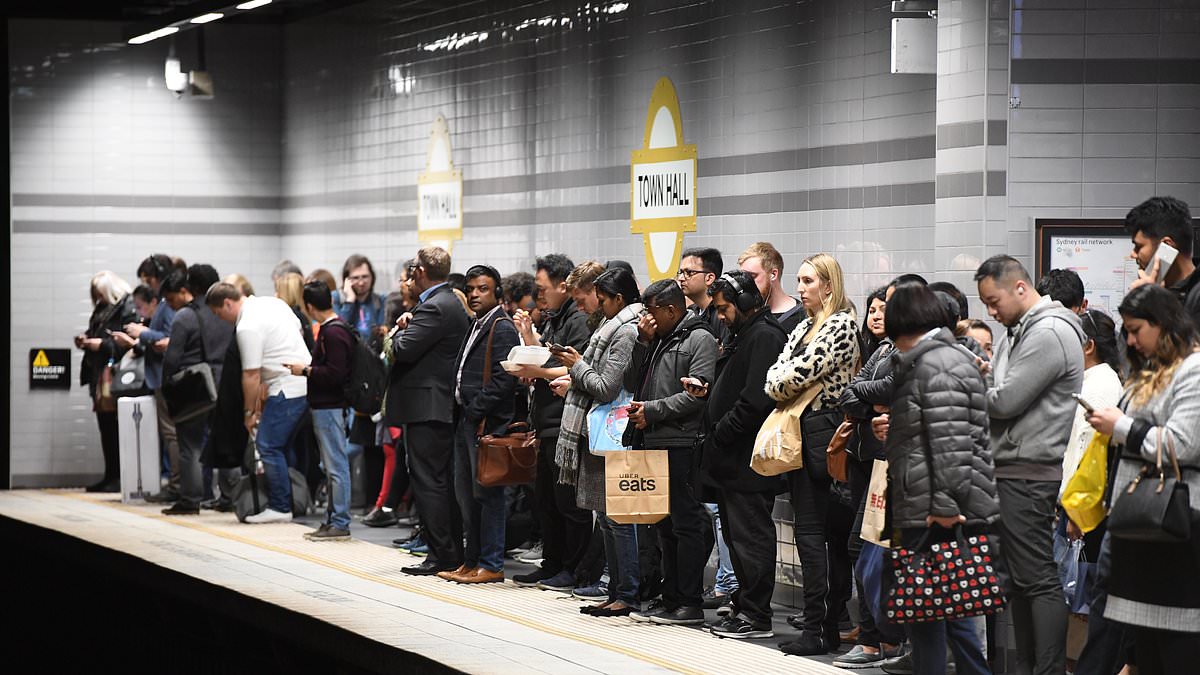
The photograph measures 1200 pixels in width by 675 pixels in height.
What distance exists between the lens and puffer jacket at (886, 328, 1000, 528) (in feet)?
18.2

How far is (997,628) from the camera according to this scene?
6938 millimetres

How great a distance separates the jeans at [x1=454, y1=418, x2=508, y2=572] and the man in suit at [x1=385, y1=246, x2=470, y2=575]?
0.69 feet

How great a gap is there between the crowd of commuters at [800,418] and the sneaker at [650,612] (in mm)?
25

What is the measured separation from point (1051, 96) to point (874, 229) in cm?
130

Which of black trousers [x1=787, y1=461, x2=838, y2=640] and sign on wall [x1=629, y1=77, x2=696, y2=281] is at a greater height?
sign on wall [x1=629, y1=77, x2=696, y2=281]

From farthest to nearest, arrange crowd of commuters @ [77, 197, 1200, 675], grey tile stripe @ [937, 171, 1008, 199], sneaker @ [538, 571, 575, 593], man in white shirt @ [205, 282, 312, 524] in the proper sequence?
man in white shirt @ [205, 282, 312, 524] < sneaker @ [538, 571, 575, 593] < grey tile stripe @ [937, 171, 1008, 199] < crowd of commuters @ [77, 197, 1200, 675]

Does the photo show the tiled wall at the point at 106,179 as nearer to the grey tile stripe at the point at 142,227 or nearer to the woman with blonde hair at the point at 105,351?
the grey tile stripe at the point at 142,227

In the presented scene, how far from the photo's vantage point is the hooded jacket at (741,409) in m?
7.15

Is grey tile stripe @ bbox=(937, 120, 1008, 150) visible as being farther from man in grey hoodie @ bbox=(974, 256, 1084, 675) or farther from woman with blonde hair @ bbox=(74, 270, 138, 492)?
woman with blonde hair @ bbox=(74, 270, 138, 492)

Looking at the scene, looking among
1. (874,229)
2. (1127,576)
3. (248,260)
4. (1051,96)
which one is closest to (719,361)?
(874,229)

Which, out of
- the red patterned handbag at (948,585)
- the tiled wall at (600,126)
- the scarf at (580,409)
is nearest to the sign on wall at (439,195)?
the tiled wall at (600,126)

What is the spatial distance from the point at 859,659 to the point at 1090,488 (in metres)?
1.51

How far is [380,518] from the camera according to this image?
11.4 meters

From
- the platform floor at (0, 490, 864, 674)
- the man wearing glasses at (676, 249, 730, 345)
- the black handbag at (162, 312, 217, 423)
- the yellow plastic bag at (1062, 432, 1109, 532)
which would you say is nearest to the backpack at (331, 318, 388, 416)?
the platform floor at (0, 490, 864, 674)
